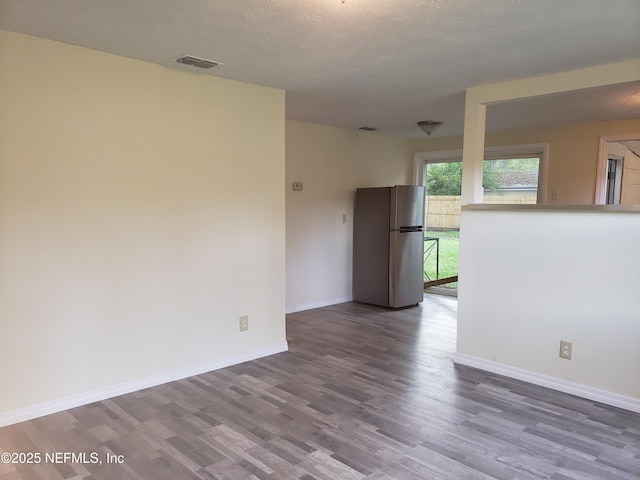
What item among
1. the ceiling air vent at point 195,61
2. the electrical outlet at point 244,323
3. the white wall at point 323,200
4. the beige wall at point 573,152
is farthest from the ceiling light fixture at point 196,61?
the beige wall at point 573,152

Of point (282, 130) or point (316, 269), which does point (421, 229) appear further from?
point (282, 130)

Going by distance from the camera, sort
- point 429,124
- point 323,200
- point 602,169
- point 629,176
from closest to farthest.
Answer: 1. point 602,169
2. point 429,124
3. point 629,176
4. point 323,200

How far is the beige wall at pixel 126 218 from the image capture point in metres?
2.59

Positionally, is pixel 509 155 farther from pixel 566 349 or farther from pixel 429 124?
pixel 566 349

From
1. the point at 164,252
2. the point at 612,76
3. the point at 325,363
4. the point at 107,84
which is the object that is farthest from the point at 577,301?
the point at 107,84

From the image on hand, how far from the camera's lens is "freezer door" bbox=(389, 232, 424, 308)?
546cm

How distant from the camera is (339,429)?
2.57 metres

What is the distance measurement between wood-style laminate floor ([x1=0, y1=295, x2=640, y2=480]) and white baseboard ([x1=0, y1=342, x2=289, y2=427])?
0.06m

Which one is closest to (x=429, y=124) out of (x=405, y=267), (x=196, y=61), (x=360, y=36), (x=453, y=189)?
(x=453, y=189)

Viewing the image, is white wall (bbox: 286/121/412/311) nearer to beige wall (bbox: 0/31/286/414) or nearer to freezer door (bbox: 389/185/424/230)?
freezer door (bbox: 389/185/424/230)

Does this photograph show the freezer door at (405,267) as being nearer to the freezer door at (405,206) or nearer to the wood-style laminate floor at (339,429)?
the freezer door at (405,206)

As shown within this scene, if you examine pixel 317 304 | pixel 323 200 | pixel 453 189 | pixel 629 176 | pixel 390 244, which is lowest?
pixel 317 304

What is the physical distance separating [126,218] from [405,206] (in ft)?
11.4

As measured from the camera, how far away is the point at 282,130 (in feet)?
12.5
